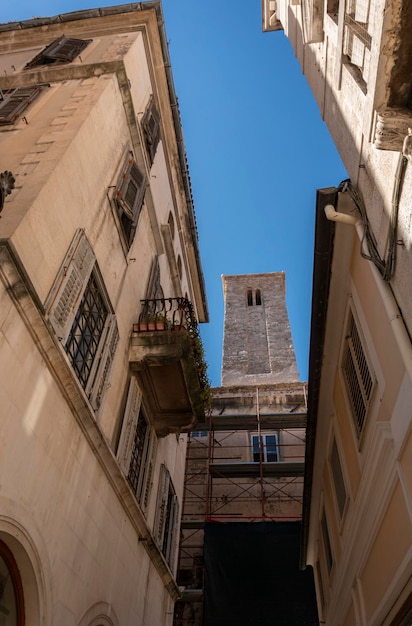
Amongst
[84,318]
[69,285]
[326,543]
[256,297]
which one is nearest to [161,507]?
[326,543]

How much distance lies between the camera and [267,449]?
19.1m

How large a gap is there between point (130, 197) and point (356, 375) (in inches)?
215

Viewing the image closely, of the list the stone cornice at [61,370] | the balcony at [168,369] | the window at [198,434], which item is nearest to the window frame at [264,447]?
the window at [198,434]

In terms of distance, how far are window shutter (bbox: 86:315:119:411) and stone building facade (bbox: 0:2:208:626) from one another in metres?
0.03

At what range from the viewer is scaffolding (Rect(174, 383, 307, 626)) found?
16031mm

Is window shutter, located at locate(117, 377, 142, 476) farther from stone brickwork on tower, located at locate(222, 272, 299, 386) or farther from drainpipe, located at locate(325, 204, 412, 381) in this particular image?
stone brickwork on tower, located at locate(222, 272, 299, 386)

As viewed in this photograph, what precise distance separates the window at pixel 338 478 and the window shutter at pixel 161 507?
12.8 feet

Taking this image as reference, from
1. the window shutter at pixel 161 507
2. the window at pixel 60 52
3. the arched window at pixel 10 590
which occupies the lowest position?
the arched window at pixel 10 590

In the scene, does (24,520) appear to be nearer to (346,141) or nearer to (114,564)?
(114,564)

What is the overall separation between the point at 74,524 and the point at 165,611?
593cm

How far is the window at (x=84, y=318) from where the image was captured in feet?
19.3

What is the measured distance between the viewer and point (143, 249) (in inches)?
406

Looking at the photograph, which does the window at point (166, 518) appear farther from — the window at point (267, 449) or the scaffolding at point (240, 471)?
the window at point (267, 449)

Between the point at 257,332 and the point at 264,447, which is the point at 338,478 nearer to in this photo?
the point at 264,447
